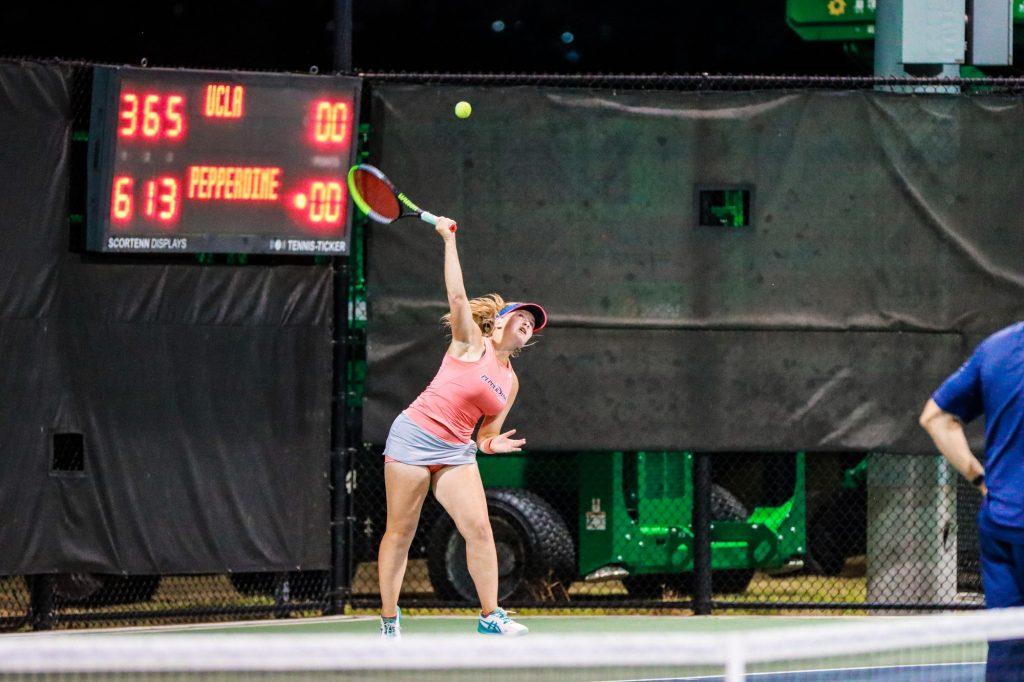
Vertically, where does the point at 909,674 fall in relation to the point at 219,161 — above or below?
below

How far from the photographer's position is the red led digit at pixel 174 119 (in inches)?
330

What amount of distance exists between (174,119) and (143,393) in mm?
1442

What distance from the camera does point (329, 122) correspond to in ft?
28.1

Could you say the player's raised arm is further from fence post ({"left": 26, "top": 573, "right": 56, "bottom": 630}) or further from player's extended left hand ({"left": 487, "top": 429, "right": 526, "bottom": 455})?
fence post ({"left": 26, "top": 573, "right": 56, "bottom": 630})

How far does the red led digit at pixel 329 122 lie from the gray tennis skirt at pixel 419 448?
200 cm

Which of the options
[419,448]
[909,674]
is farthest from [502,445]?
[909,674]

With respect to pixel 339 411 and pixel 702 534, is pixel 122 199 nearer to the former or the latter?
pixel 339 411

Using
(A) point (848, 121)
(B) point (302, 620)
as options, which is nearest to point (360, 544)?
(B) point (302, 620)

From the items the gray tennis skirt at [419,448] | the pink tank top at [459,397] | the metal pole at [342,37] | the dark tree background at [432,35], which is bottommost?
the gray tennis skirt at [419,448]

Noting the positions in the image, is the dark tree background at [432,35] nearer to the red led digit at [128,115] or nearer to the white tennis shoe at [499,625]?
the red led digit at [128,115]

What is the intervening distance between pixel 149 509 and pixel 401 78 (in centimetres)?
270

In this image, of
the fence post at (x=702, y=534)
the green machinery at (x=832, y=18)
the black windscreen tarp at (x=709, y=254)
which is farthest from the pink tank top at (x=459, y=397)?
the green machinery at (x=832, y=18)

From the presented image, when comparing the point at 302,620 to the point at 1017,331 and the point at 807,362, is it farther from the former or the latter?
the point at 1017,331

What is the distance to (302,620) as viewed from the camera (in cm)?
880
